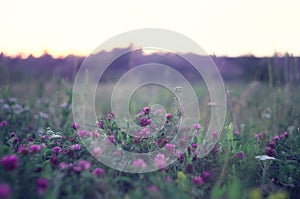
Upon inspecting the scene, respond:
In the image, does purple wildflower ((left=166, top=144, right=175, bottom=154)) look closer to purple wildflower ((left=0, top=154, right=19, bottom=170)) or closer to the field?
the field

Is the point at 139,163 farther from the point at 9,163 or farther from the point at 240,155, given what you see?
the point at 240,155

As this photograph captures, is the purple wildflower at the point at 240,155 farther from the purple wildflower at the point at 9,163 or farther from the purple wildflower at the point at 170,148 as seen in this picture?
the purple wildflower at the point at 9,163

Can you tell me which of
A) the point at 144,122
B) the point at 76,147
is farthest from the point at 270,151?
the point at 76,147

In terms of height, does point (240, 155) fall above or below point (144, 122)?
below

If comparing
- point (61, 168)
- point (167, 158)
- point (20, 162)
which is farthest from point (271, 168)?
point (20, 162)

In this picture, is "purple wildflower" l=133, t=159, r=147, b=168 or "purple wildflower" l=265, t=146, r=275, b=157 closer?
"purple wildflower" l=133, t=159, r=147, b=168

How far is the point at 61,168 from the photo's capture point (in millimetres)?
1798

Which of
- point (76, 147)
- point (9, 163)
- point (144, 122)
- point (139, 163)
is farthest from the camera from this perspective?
point (144, 122)

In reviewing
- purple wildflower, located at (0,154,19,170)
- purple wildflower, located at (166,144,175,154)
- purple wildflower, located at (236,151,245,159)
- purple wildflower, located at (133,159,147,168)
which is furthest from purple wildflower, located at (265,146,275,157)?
purple wildflower, located at (0,154,19,170)

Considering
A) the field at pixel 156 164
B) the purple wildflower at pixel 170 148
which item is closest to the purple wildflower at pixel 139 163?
the field at pixel 156 164

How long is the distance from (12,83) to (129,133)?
2930mm

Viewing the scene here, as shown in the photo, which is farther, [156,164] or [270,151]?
[270,151]

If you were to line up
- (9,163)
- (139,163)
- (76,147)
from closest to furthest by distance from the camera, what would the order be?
(9,163) → (139,163) → (76,147)

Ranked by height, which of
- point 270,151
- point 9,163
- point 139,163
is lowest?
point 270,151
